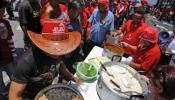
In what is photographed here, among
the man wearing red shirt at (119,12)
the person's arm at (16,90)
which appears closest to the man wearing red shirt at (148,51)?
the person's arm at (16,90)

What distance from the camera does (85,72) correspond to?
2.98 m

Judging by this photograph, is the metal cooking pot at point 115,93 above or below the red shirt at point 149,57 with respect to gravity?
above

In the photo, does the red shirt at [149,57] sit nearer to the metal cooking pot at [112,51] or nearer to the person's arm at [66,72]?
the metal cooking pot at [112,51]

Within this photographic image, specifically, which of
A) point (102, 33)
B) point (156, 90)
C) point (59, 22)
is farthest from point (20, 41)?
point (156, 90)

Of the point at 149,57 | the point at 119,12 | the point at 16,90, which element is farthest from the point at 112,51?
the point at 119,12

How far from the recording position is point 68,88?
2.37m

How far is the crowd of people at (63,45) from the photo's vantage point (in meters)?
2.09

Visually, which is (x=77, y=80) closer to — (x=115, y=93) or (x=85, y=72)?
(x=85, y=72)

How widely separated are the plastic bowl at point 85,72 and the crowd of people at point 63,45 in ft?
0.24

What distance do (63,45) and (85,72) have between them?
A: 871 mm

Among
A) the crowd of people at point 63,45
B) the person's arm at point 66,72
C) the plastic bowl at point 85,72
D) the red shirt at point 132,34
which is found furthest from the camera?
the red shirt at point 132,34

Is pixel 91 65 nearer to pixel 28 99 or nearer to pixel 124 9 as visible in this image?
pixel 28 99

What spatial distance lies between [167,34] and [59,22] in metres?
3.64

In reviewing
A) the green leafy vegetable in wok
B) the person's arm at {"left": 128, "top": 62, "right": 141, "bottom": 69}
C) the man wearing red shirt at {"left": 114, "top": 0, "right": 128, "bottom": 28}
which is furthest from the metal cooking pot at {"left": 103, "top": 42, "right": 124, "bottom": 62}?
the man wearing red shirt at {"left": 114, "top": 0, "right": 128, "bottom": 28}
